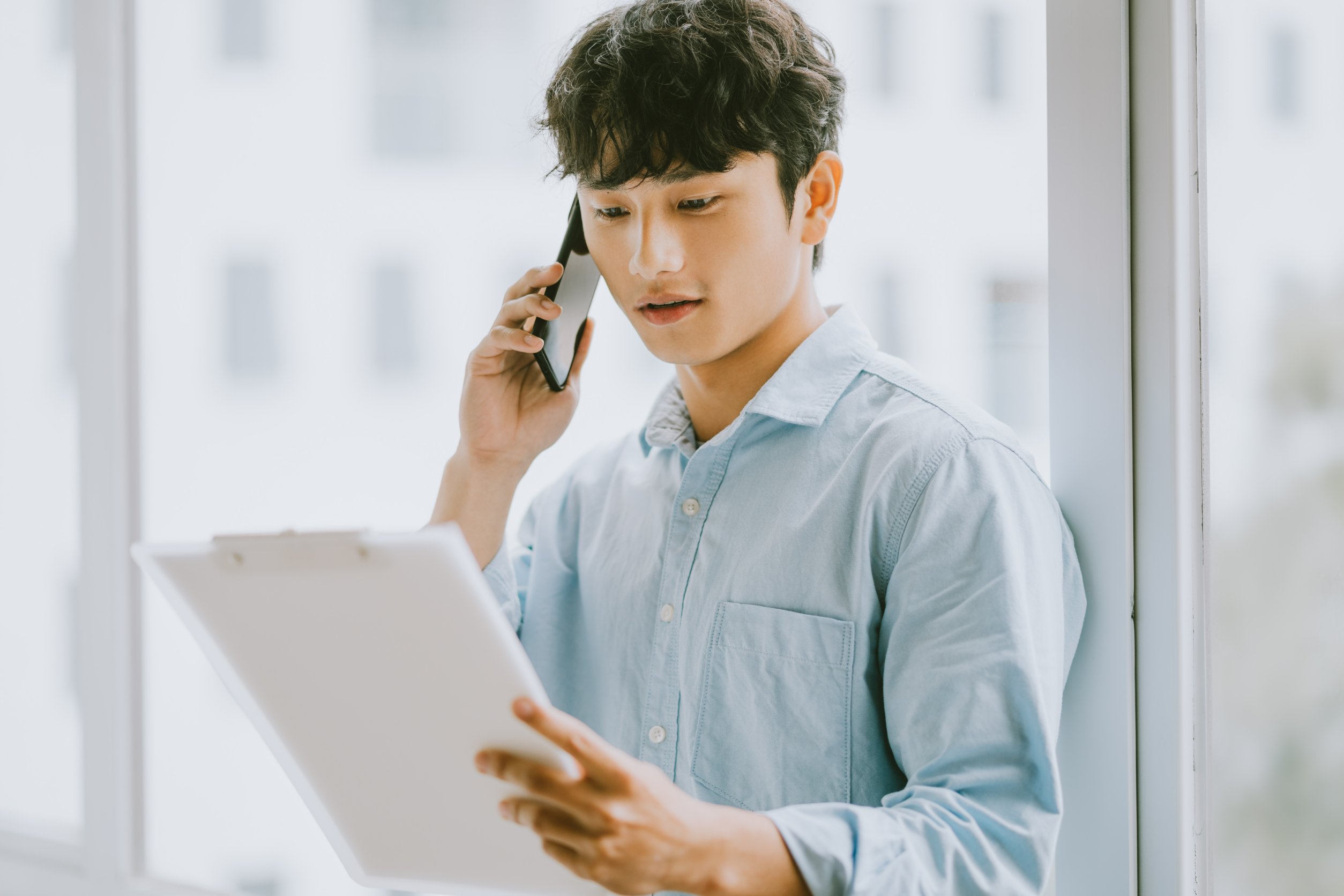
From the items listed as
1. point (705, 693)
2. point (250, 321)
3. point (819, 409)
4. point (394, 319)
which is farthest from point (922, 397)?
point (250, 321)

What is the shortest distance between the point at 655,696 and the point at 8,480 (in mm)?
1171

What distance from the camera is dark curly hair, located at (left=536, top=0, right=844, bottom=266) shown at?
0.78m

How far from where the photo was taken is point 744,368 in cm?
90

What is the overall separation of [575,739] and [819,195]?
1.75 feet

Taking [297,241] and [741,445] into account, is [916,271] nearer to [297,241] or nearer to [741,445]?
[741,445]

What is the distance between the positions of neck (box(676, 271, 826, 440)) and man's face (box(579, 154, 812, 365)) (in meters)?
0.03

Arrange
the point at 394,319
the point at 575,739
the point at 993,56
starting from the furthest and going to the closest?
1. the point at 394,319
2. the point at 993,56
3. the point at 575,739

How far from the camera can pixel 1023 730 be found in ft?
2.14

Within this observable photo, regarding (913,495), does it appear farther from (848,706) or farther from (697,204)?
(697,204)

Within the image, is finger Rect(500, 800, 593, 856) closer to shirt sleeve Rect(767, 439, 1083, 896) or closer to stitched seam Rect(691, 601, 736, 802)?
shirt sleeve Rect(767, 439, 1083, 896)

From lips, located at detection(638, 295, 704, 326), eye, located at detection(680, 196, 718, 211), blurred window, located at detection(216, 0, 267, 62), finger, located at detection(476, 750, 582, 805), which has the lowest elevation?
finger, located at detection(476, 750, 582, 805)

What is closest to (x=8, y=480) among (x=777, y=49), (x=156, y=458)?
(x=156, y=458)

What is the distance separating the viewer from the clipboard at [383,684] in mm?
521

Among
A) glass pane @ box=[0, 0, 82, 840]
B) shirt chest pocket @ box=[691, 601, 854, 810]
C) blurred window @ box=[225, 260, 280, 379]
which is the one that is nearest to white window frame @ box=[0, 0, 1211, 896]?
shirt chest pocket @ box=[691, 601, 854, 810]
